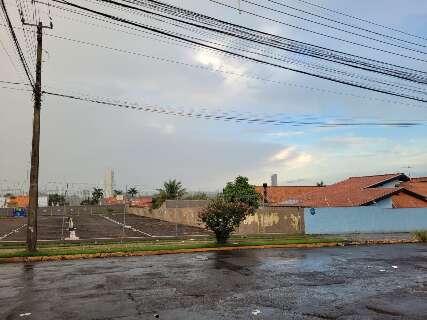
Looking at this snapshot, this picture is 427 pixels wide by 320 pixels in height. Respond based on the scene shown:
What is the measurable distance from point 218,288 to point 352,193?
34.9 metres

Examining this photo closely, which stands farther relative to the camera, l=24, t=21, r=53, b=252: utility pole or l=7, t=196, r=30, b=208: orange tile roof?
l=7, t=196, r=30, b=208: orange tile roof

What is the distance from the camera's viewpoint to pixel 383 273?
1458 centimetres

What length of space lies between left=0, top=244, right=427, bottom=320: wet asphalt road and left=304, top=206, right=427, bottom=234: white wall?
656 inches

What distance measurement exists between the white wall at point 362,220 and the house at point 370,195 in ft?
6.67

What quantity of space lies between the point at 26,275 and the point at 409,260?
44.3 ft

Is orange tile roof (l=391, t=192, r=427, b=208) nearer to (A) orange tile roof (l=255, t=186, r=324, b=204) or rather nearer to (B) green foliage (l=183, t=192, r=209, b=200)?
(A) orange tile roof (l=255, t=186, r=324, b=204)

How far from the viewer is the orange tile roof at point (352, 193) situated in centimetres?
4025

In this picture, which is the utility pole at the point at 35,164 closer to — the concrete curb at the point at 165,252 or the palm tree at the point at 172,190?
the concrete curb at the point at 165,252

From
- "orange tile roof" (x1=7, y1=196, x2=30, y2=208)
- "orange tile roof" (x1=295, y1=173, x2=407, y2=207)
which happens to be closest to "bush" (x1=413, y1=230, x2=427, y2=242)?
"orange tile roof" (x1=295, y1=173, x2=407, y2=207)

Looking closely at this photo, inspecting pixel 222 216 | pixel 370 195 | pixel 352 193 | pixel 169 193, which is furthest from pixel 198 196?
pixel 222 216

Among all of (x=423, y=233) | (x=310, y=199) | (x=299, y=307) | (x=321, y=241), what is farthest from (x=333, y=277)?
(x=310, y=199)

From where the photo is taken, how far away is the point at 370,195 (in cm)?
4084

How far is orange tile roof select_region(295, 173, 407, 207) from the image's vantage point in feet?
132

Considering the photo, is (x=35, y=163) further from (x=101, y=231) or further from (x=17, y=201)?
(x=17, y=201)
